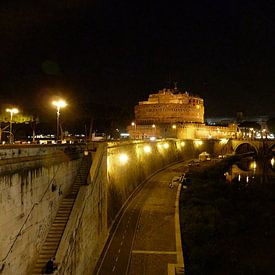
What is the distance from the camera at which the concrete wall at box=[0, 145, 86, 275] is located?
1083 cm

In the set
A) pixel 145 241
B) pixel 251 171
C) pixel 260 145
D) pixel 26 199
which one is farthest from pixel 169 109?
pixel 26 199

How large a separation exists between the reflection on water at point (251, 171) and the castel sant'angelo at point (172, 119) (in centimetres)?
1393

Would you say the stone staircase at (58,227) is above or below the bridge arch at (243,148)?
below

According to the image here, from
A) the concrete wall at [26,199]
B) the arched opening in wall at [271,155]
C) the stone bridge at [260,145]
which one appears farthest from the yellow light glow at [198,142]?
the concrete wall at [26,199]

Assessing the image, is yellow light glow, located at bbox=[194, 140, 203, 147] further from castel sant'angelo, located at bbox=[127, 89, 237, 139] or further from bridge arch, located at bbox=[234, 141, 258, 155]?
bridge arch, located at bbox=[234, 141, 258, 155]

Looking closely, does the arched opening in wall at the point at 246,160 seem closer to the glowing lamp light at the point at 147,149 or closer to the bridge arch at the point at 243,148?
the bridge arch at the point at 243,148

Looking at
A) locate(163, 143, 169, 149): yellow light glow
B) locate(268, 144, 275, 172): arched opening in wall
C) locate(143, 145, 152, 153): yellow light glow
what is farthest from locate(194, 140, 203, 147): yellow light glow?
locate(143, 145, 152, 153): yellow light glow

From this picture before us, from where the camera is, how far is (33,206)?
13.0 metres

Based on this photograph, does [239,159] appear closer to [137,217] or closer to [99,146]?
[137,217]

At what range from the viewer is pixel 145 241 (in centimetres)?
2273

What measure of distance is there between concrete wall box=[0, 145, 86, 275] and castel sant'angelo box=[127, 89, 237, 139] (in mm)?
69678

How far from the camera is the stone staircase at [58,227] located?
13402 mm

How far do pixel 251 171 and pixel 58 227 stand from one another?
67171 mm

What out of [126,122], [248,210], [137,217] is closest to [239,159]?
[126,122]
